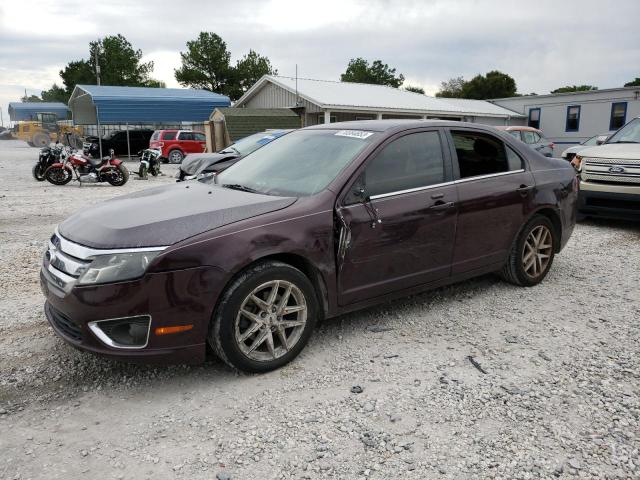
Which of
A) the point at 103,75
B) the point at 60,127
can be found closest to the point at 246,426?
the point at 60,127

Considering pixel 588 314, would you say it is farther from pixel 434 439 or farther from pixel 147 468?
pixel 147 468

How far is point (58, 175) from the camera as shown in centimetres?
1424

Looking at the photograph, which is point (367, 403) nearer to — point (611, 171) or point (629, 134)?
point (611, 171)

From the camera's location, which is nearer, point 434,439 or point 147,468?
point 147,468

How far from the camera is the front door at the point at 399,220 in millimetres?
3621

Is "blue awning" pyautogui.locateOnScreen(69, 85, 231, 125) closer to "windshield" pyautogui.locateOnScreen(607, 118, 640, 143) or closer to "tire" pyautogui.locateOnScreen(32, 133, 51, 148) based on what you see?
"tire" pyautogui.locateOnScreen(32, 133, 51, 148)

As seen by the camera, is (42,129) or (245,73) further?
(245,73)

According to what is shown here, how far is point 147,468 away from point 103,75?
215 feet

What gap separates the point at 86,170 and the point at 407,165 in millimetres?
12525

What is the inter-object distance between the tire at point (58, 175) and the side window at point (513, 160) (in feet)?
42.6

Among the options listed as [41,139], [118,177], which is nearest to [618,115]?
[118,177]

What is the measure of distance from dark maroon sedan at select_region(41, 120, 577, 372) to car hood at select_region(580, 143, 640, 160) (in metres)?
3.68

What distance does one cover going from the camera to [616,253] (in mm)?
6609

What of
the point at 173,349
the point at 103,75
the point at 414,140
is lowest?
the point at 173,349
